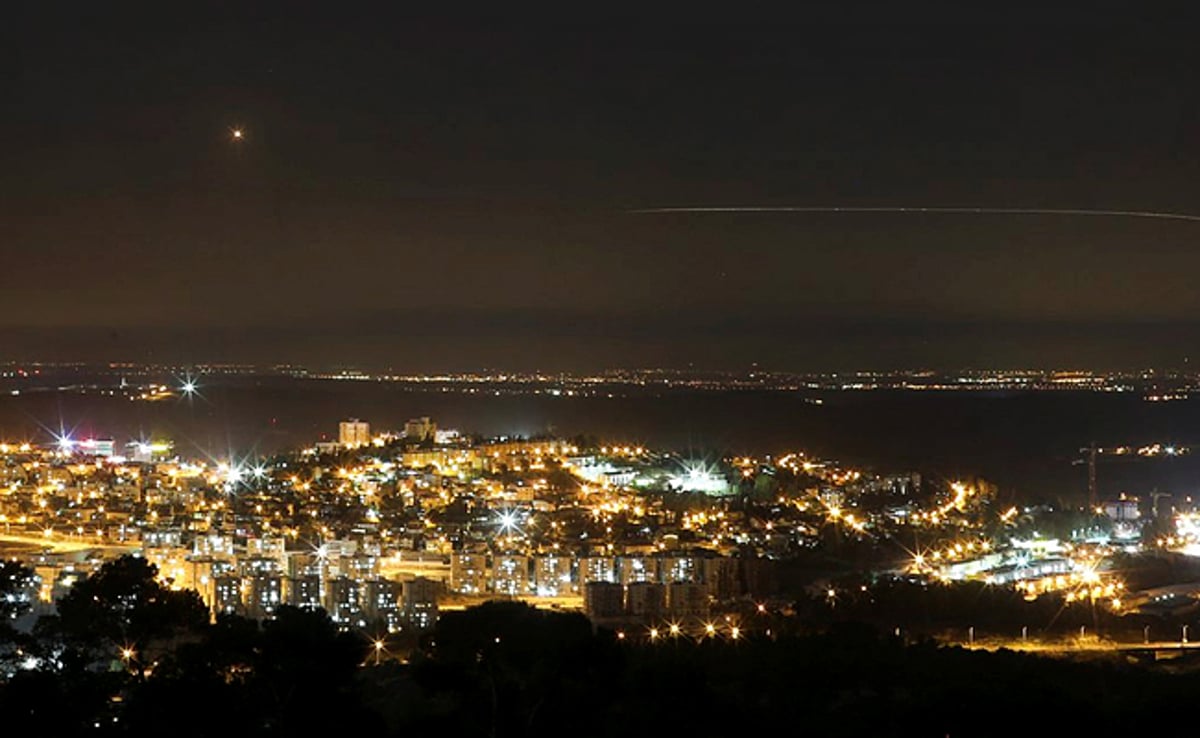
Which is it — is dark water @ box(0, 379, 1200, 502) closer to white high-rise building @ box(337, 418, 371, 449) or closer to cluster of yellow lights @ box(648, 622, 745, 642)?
white high-rise building @ box(337, 418, 371, 449)

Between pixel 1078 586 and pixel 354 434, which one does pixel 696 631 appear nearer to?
pixel 1078 586

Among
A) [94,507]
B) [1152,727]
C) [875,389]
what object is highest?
[875,389]

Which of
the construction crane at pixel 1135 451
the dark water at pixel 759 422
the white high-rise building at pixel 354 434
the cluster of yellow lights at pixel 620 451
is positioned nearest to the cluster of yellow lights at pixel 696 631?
the dark water at pixel 759 422

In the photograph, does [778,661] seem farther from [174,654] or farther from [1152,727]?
[174,654]

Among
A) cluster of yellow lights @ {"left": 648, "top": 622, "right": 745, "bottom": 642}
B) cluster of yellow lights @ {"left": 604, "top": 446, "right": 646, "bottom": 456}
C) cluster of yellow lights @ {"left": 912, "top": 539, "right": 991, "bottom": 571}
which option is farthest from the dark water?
cluster of yellow lights @ {"left": 648, "top": 622, "right": 745, "bottom": 642}

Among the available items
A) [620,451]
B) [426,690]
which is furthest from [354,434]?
[426,690]

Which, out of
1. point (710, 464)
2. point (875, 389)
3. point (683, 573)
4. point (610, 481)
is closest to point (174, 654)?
point (683, 573)
